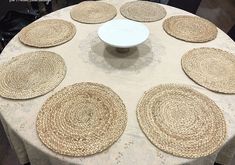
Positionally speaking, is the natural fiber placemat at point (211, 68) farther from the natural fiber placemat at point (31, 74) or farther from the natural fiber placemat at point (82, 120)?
the natural fiber placemat at point (31, 74)

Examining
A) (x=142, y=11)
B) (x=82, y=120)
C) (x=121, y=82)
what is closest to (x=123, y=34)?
(x=121, y=82)

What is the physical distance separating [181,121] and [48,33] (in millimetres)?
803

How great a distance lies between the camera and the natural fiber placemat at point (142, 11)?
1327 millimetres

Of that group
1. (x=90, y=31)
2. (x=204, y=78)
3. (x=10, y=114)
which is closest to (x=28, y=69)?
(x=10, y=114)

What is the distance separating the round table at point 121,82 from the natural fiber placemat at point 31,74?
0.09 ft

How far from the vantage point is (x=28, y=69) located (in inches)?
38.9

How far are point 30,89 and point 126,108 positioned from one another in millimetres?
380

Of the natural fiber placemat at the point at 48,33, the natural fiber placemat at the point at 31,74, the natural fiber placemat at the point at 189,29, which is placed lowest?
the natural fiber placemat at the point at 31,74

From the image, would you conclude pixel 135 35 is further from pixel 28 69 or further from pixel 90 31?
pixel 28 69

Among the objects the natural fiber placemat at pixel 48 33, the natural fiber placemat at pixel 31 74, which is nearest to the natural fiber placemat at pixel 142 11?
the natural fiber placemat at pixel 48 33

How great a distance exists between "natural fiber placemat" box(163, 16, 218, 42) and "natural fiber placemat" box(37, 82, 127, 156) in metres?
0.55

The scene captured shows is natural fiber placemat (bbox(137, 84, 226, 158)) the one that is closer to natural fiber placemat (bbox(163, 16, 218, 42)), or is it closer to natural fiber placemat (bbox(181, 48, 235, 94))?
natural fiber placemat (bbox(181, 48, 235, 94))

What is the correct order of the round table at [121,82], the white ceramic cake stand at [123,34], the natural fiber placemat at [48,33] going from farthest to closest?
1. the natural fiber placemat at [48,33]
2. the white ceramic cake stand at [123,34]
3. the round table at [121,82]

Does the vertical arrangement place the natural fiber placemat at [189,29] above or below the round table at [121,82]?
above
